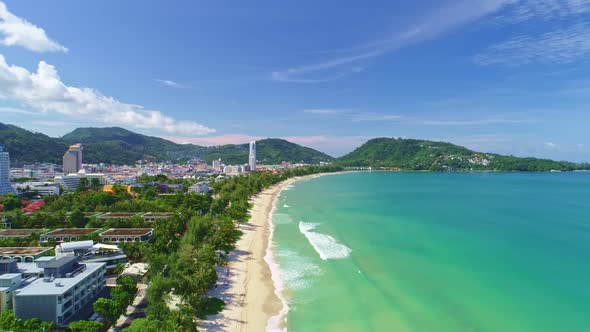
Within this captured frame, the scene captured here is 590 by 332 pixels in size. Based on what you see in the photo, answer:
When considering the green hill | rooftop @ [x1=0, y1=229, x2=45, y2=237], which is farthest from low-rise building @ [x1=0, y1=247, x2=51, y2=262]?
the green hill

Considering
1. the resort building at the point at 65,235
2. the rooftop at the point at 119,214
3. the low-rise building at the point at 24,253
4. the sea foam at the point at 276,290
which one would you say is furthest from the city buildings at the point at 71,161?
the sea foam at the point at 276,290

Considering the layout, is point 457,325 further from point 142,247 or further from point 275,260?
point 142,247

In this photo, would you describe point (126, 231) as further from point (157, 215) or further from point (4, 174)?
point (4, 174)

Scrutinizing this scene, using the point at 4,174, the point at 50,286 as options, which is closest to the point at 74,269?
the point at 50,286

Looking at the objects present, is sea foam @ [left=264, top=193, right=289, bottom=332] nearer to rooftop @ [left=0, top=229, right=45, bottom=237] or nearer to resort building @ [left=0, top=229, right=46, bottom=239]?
resort building @ [left=0, top=229, right=46, bottom=239]

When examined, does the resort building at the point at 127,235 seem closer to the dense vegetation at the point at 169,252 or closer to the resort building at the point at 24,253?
the dense vegetation at the point at 169,252

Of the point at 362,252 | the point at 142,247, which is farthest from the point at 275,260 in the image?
the point at 142,247

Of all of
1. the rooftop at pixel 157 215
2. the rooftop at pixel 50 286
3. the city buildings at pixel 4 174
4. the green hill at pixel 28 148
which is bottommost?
the rooftop at pixel 157 215
